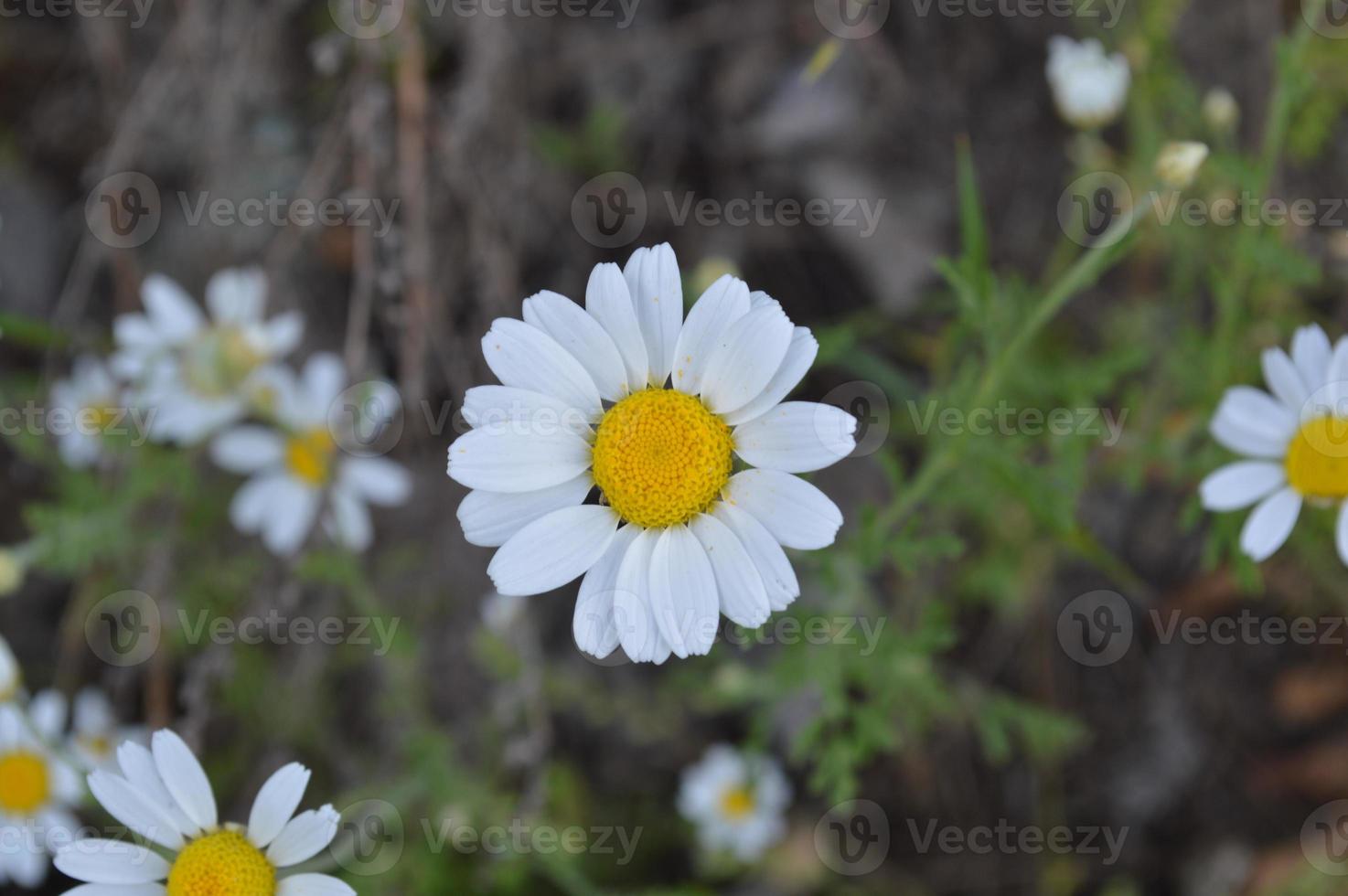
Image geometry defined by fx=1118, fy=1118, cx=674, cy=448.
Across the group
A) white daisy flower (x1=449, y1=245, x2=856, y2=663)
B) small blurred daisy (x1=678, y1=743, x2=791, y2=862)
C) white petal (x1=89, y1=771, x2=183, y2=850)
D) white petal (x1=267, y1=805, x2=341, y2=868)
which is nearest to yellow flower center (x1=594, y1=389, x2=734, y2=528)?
white daisy flower (x1=449, y1=245, x2=856, y2=663)

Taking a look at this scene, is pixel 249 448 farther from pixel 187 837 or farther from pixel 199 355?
pixel 187 837

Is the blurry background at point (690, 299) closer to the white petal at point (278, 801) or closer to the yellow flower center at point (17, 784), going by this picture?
the yellow flower center at point (17, 784)

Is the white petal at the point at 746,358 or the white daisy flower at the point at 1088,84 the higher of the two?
the white daisy flower at the point at 1088,84

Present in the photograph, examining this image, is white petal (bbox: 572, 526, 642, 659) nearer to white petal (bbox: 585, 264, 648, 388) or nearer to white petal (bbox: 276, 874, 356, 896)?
white petal (bbox: 585, 264, 648, 388)

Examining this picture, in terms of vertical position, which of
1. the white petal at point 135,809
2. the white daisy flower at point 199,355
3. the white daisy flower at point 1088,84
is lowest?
the white petal at point 135,809

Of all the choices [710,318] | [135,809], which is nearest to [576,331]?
[710,318]

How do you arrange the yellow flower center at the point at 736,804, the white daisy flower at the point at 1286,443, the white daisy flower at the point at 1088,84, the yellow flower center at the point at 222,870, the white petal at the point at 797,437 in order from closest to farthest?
the white petal at the point at 797,437, the yellow flower center at the point at 222,870, the white daisy flower at the point at 1286,443, the white daisy flower at the point at 1088,84, the yellow flower center at the point at 736,804

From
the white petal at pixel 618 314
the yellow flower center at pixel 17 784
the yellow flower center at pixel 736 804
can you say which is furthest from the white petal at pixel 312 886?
the yellow flower center at pixel 736 804
